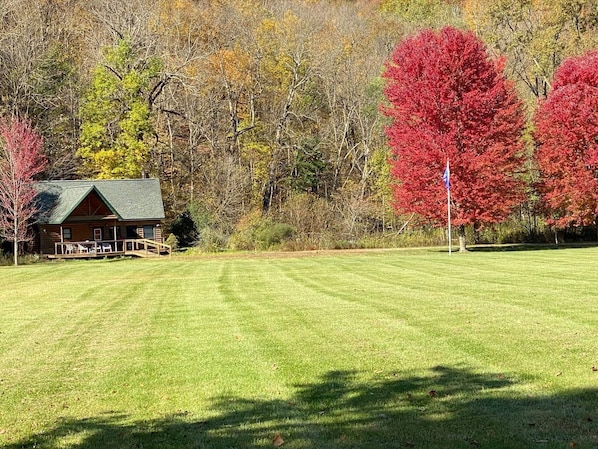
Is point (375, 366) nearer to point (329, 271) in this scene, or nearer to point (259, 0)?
point (329, 271)

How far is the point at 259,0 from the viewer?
2377 inches

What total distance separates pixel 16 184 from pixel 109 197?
26.3 ft

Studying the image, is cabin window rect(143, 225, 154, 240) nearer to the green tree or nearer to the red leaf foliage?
the green tree

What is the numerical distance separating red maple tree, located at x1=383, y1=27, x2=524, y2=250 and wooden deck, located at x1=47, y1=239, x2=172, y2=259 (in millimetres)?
16480

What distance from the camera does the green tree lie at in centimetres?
4697

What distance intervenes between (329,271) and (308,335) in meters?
12.0

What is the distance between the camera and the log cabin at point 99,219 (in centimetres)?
4047

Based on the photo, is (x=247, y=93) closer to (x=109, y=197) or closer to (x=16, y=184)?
(x=109, y=197)

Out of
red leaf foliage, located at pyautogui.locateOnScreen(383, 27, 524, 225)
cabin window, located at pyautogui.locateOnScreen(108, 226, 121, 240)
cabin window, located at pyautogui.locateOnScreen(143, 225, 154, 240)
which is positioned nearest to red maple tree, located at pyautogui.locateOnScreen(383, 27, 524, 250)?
red leaf foliage, located at pyautogui.locateOnScreen(383, 27, 524, 225)

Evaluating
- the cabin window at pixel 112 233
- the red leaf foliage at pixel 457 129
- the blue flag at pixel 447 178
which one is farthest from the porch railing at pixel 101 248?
the blue flag at pixel 447 178

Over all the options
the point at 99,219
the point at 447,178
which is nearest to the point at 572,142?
the point at 447,178

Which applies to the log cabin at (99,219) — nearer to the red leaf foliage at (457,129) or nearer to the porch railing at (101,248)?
the porch railing at (101,248)

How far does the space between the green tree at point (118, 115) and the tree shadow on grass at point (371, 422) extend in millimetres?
43097

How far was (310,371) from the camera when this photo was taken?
7.35 m
